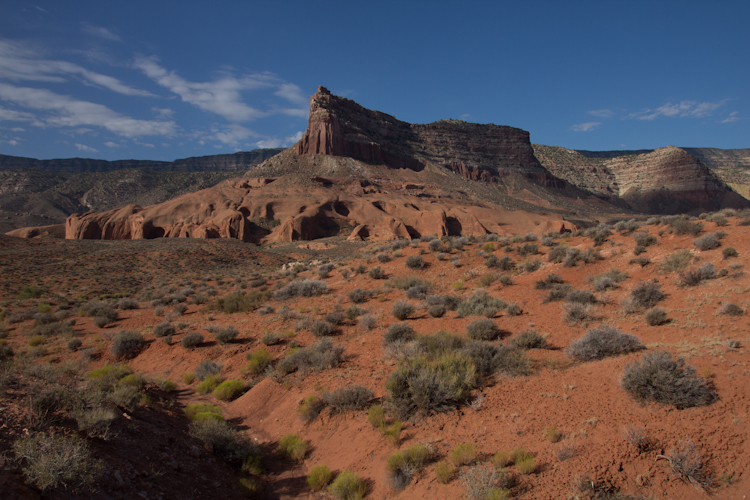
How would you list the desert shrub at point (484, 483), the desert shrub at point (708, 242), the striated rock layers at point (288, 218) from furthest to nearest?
1. the striated rock layers at point (288, 218)
2. the desert shrub at point (708, 242)
3. the desert shrub at point (484, 483)

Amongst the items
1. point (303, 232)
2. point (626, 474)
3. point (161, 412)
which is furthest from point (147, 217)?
point (626, 474)

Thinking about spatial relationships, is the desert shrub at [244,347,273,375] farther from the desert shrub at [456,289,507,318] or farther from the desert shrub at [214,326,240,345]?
the desert shrub at [456,289,507,318]

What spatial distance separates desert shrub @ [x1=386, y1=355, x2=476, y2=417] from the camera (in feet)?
19.0

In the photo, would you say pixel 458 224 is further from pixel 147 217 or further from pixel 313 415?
pixel 313 415

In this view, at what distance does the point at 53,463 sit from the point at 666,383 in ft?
23.8

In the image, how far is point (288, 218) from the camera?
172 feet

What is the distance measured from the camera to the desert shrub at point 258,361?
29.6ft

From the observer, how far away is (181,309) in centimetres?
1471

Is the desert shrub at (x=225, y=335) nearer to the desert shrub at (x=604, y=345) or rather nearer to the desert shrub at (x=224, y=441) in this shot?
the desert shrub at (x=224, y=441)

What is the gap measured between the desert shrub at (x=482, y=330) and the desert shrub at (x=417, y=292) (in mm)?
3943

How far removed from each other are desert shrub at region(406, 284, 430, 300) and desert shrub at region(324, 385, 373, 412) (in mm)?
5952

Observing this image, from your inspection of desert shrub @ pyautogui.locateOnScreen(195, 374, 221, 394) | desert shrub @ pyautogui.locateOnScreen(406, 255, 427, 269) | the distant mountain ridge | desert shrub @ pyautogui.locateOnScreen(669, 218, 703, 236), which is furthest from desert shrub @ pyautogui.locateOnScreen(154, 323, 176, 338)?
the distant mountain ridge

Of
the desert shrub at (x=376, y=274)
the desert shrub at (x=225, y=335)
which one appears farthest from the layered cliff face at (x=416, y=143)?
the desert shrub at (x=225, y=335)

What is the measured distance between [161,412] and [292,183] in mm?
63286
